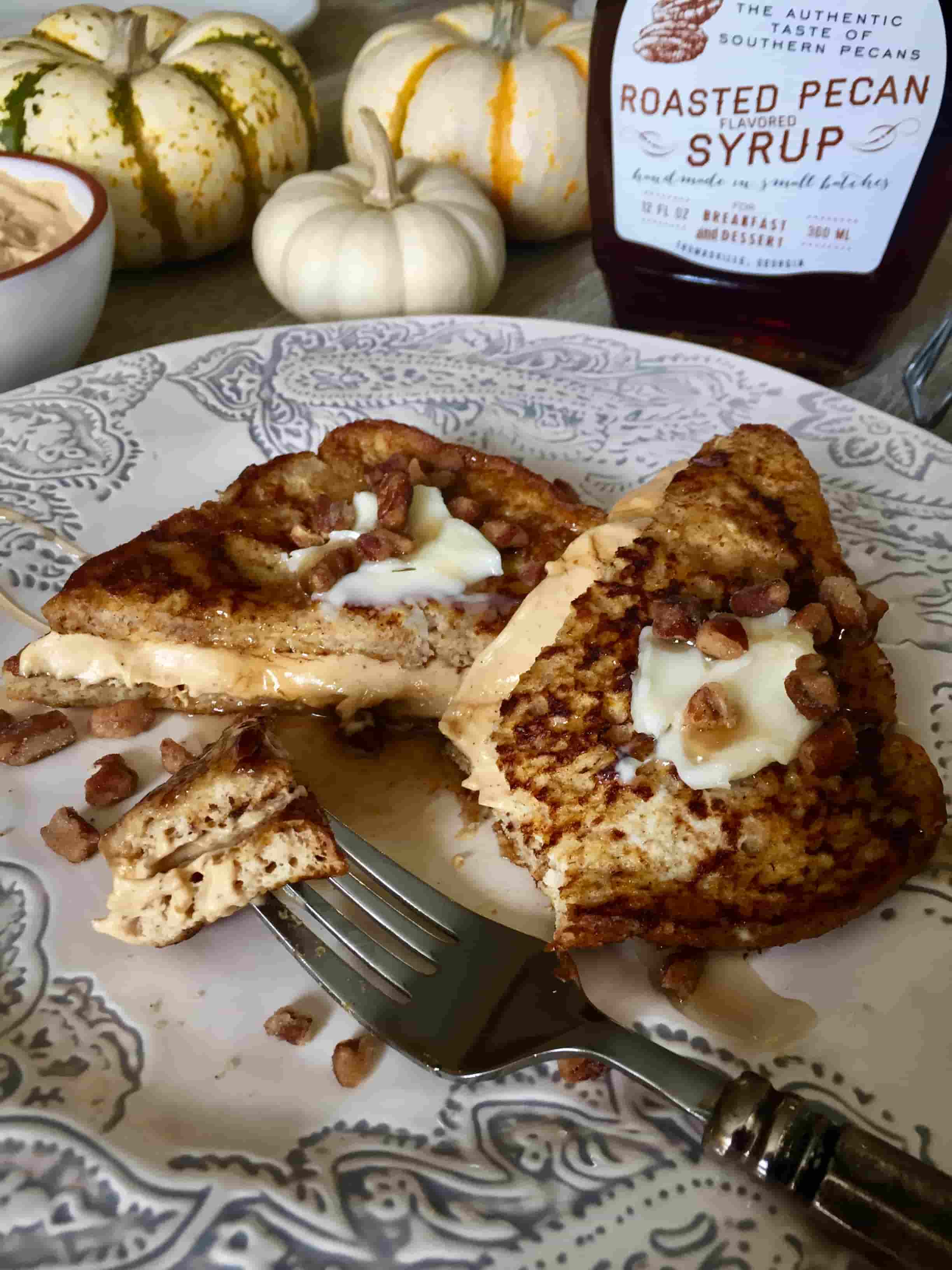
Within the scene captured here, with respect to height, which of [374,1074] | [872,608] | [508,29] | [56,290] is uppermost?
[508,29]

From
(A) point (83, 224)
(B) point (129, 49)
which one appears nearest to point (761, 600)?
(A) point (83, 224)

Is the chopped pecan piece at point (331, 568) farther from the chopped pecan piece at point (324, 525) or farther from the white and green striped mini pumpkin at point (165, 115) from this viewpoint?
the white and green striped mini pumpkin at point (165, 115)

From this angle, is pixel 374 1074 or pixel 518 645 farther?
pixel 518 645

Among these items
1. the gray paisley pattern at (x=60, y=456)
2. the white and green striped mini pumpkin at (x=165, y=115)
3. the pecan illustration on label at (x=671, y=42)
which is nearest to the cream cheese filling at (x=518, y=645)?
the gray paisley pattern at (x=60, y=456)

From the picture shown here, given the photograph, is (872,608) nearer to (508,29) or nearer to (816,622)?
(816,622)

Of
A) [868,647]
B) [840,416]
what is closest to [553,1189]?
[868,647]

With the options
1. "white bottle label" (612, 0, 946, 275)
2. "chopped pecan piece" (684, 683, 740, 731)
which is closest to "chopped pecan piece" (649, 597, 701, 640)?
"chopped pecan piece" (684, 683, 740, 731)
